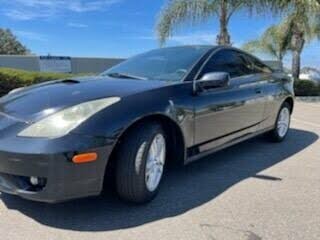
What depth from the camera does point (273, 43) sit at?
2677 cm

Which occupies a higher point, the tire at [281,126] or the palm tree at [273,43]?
the palm tree at [273,43]

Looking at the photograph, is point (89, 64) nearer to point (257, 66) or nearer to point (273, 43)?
point (273, 43)

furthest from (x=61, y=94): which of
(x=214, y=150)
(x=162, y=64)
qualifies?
(x=214, y=150)

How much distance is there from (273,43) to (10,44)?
38332 millimetres

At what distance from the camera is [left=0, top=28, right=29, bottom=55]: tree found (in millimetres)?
54103

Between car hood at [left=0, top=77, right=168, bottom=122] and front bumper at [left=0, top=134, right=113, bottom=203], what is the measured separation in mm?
328

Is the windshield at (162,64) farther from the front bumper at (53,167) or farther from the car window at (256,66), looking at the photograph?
the front bumper at (53,167)

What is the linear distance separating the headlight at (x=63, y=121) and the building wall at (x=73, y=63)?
16.7 m

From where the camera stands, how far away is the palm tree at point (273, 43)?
21.9 metres

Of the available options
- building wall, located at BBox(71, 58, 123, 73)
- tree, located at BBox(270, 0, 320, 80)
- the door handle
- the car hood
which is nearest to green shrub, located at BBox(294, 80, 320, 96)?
tree, located at BBox(270, 0, 320, 80)

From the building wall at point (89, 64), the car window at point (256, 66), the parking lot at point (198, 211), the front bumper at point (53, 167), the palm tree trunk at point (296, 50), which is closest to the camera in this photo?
the front bumper at point (53, 167)

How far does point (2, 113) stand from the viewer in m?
3.82

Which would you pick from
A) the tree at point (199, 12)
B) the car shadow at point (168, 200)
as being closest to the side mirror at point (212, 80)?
the car shadow at point (168, 200)

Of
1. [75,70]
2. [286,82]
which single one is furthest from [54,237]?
[75,70]
